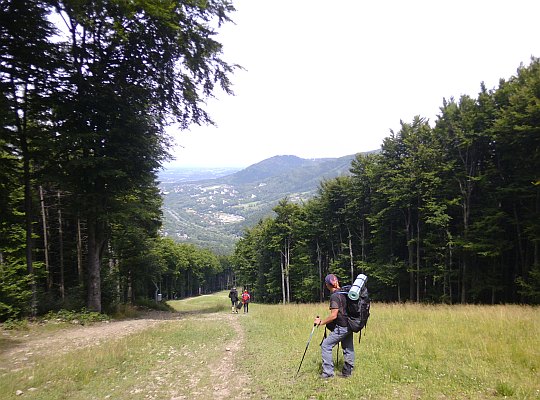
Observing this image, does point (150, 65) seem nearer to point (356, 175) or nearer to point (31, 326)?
point (31, 326)

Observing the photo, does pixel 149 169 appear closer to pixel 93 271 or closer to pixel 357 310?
pixel 93 271

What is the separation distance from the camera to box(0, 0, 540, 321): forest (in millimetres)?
14648

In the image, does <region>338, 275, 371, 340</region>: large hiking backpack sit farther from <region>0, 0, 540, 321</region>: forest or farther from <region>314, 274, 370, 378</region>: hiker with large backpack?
<region>0, 0, 540, 321</region>: forest

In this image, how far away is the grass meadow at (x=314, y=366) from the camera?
5789mm

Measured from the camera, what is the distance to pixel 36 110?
15180 millimetres

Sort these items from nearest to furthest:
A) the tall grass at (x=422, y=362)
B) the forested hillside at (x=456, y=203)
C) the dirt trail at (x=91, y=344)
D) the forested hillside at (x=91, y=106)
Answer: the tall grass at (x=422, y=362), the dirt trail at (x=91, y=344), the forested hillside at (x=91, y=106), the forested hillside at (x=456, y=203)

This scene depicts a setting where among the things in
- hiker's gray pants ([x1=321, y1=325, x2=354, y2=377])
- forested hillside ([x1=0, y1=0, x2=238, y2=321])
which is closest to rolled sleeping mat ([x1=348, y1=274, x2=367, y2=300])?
hiker's gray pants ([x1=321, y1=325, x2=354, y2=377])

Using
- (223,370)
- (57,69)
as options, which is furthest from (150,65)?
(223,370)

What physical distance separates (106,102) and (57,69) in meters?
2.46

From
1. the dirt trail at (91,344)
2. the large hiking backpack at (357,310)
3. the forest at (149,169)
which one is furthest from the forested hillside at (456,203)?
the dirt trail at (91,344)

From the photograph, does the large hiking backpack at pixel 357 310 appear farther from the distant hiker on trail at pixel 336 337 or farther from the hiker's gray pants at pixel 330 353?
the hiker's gray pants at pixel 330 353

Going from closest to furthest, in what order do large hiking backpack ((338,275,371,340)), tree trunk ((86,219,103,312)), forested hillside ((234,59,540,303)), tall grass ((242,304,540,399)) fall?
tall grass ((242,304,540,399)) < large hiking backpack ((338,275,371,340)) < tree trunk ((86,219,103,312)) < forested hillside ((234,59,540,303))

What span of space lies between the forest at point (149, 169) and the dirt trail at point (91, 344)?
2893 millimetres

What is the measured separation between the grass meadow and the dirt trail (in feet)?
0.66
